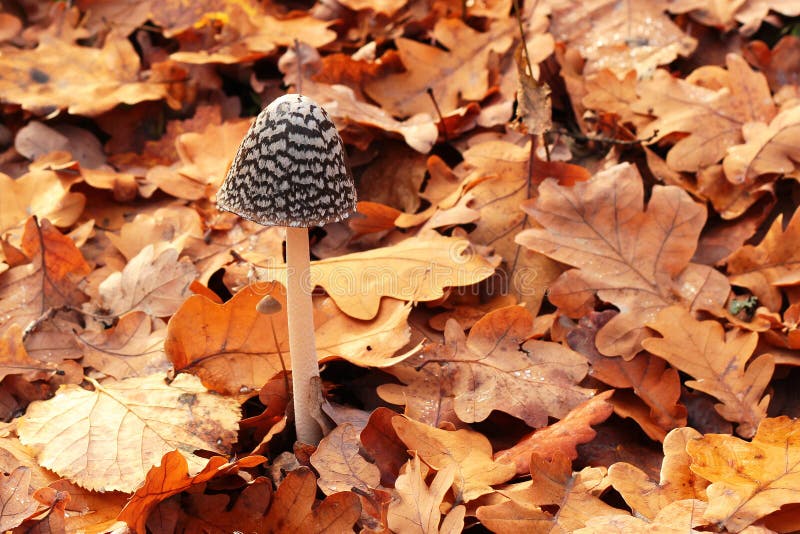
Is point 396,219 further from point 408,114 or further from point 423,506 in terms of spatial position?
point 423,506

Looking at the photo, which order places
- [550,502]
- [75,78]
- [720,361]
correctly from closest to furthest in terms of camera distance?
[550,502]
[720,361]
[75,78]

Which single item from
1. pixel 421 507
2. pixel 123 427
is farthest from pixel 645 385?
pixel 123 427

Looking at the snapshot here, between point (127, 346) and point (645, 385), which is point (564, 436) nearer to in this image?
point (645, 385)

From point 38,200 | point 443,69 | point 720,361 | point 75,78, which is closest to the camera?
point 720,361

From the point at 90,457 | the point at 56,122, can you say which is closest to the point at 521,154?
the point at 90,457

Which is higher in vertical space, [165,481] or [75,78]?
[75,78]

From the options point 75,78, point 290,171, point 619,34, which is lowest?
point 75,78

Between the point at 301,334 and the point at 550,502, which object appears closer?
the point at 550,502
